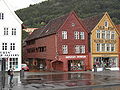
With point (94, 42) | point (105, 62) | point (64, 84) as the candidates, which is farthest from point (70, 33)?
point (64, 84)

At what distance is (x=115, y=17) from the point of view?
127 meters

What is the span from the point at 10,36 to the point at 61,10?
382ft

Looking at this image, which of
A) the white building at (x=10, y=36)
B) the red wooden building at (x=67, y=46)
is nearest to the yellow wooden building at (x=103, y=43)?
the red wooden building at (x=67, y=46)

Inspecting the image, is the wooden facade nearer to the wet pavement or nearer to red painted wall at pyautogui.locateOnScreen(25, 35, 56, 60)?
red painted wall at pyautogui.locateOnScreen(25, 35, 56, 60)

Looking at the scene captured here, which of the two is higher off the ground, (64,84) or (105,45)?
(105,45)

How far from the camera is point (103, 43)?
54.8m

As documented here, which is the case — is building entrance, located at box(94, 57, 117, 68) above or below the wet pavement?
above

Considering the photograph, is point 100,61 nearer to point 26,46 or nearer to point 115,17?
point 26,46

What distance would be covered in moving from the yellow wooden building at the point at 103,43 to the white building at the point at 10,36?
16.6 metres

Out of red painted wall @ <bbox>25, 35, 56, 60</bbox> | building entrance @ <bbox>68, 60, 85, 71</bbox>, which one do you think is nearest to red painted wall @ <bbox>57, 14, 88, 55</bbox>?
red painted wall @ <bbox>25, 35, 56, 60</bbox>

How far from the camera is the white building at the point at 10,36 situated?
148 feet

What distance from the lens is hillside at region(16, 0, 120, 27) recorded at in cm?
14225

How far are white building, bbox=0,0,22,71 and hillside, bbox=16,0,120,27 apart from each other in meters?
89.1

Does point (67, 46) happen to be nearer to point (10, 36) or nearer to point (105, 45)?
point (105, 45)
